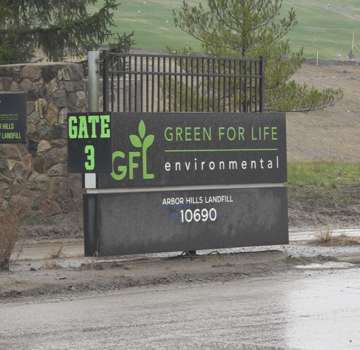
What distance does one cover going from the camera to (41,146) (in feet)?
53.2

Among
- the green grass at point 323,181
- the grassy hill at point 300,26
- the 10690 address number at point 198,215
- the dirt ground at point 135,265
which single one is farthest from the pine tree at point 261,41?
the grassy hill at point 300,26

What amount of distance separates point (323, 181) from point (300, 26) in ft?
310

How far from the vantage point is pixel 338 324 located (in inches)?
301

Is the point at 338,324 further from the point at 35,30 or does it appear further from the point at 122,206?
the point at 35,30

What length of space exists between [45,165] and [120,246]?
5.35 meters

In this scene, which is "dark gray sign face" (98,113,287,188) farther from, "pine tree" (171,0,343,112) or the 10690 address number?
"pine tree" (171,0,343,112)

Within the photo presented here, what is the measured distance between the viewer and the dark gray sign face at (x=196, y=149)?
1141cm

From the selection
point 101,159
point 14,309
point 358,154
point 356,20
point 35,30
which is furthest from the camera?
point 356,20

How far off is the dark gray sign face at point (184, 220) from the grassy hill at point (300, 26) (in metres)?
66.0

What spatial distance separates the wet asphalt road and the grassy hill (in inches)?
2727

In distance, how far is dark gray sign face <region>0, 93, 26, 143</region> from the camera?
631 inches

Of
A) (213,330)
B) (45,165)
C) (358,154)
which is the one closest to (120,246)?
(213,330)

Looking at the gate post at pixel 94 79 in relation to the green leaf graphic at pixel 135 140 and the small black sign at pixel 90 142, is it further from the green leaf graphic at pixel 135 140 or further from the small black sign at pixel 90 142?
the green leaf graphic at pixel 135 140

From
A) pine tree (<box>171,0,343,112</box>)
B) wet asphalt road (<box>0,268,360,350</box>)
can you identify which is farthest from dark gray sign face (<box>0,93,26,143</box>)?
pine tree (<box>171,0,343,112</box>)
